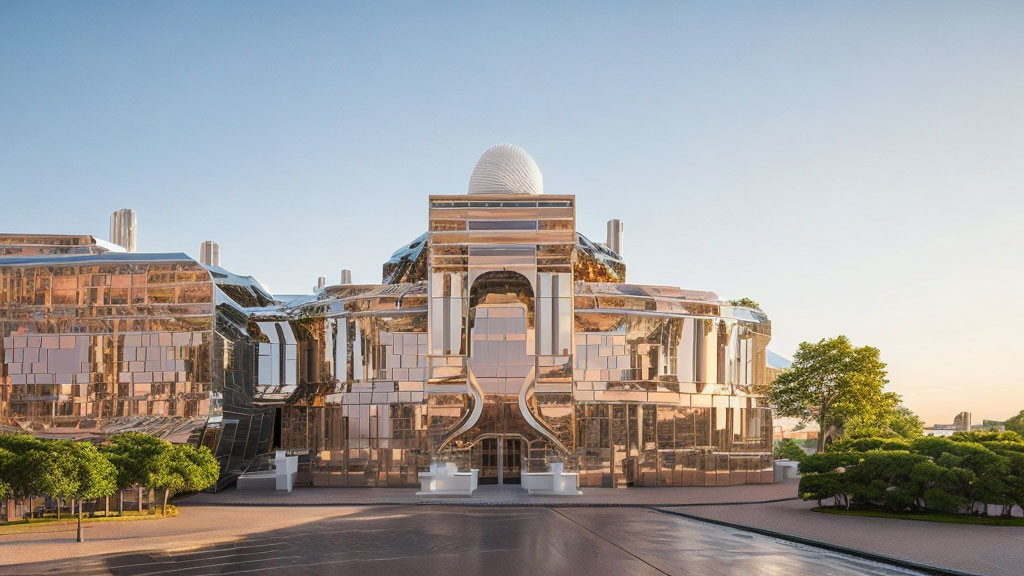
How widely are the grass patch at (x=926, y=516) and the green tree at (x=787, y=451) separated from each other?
18.2m

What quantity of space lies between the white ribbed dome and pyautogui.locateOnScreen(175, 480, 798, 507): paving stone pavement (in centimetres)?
1538

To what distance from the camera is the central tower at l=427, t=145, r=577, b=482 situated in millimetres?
37719

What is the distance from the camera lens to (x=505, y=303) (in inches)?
1522

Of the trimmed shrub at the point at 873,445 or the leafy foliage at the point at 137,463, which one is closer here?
the leafy foliage at the point at 137,463

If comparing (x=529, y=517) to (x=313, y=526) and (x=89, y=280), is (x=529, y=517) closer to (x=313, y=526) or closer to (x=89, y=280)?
(x=313, y=526)

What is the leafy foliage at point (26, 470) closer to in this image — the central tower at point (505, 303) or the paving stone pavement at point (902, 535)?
the central tower at point (505, 303)

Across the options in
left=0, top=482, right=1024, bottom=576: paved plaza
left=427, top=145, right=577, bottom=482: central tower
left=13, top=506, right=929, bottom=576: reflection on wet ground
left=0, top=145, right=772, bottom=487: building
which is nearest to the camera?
left=13, top=506, right=929, bottom=576: reflection on wet ground

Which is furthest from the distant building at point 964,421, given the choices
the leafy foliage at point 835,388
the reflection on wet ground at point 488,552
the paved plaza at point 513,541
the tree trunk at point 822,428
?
the reflection on wet ground at point 488,552

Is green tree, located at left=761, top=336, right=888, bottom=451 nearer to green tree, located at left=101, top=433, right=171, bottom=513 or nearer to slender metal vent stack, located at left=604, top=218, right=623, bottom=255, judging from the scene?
slender metal vent stack, located at left=604, top=218, right=623, bottom=255

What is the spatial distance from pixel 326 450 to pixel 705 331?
1909cm

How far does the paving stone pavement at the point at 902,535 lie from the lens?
63.6 ft

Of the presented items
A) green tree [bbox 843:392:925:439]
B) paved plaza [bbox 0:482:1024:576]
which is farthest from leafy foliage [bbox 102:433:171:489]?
green tree [bbox 843:392:925:439]

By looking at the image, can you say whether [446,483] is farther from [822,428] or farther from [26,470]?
[822,428]

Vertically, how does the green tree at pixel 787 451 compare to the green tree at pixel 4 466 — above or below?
below
